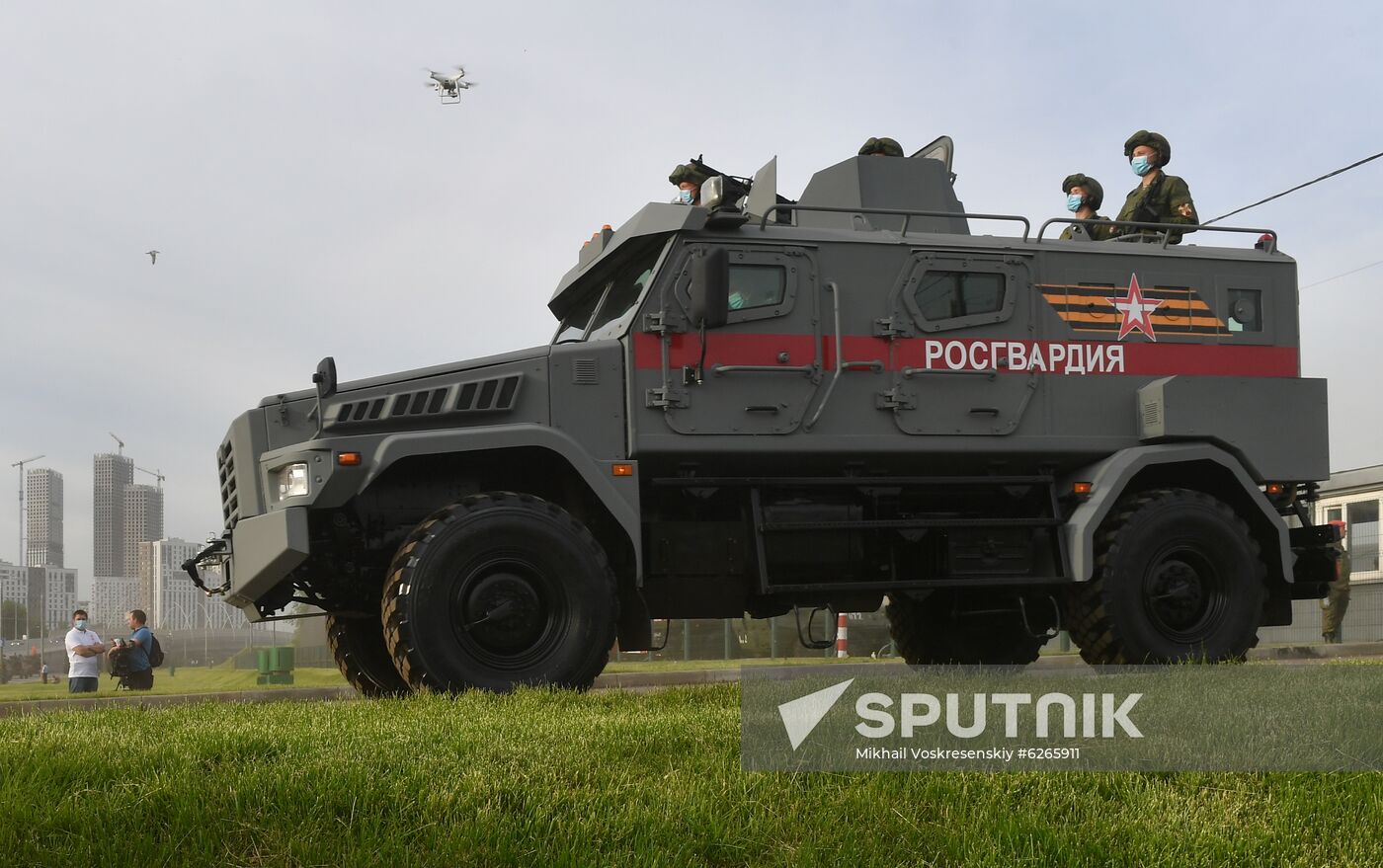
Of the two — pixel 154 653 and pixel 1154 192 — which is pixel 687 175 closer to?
pixel 1154 192

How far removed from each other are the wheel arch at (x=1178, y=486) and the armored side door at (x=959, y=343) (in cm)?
69

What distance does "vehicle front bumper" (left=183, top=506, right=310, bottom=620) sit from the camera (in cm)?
723

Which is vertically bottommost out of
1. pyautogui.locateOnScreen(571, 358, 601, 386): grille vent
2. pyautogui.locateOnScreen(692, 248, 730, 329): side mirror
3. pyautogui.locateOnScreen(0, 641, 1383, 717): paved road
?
pyautogui.locateOnScreen(0, 641, 1383, 717): paved road

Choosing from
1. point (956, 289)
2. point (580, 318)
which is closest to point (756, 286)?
point (956, 289)

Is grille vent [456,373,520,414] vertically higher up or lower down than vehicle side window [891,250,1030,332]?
lower down

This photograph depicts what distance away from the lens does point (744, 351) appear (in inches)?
321

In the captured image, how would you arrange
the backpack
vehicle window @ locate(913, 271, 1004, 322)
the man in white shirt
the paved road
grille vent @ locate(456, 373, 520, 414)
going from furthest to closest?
the backpack → the man in white shirt → the paved road → vehicle window @ locate(913, 271, 1004, 322) → grille vent @ locate(456, 373, 520, 414)

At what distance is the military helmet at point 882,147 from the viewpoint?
10.1 m

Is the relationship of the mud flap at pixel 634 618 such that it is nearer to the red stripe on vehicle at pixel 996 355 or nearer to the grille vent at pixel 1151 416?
the red stripe on vehicle at pixel 996 355

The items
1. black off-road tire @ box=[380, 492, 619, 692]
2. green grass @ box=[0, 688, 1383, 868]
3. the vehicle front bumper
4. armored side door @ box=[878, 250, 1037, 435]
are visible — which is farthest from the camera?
armored side door @ box=[878, 250, 1037, 435]

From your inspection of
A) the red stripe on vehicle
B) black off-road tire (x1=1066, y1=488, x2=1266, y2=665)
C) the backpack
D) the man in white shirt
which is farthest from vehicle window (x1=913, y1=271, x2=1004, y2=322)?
the backpack

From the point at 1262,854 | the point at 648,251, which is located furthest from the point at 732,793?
the point at 648,251

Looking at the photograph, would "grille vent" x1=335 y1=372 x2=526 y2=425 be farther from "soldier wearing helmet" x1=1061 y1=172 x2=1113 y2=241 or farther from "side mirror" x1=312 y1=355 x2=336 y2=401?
"soldier wearing helmet" x1=1061 y1=172 x2=1113 y2=241

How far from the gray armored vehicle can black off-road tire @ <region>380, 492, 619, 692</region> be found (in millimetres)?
17
